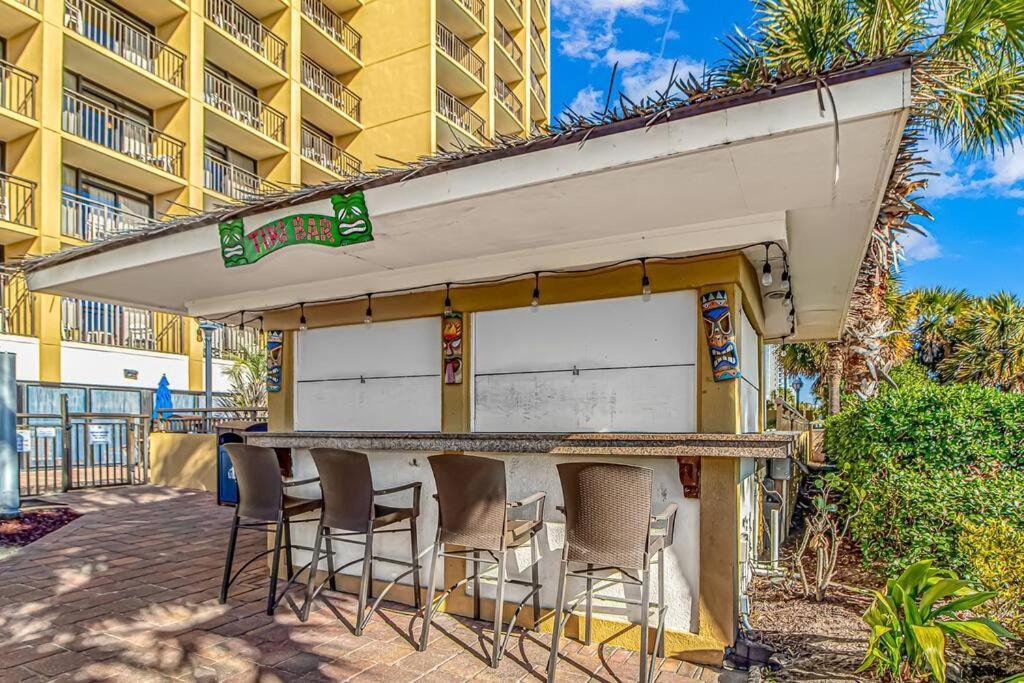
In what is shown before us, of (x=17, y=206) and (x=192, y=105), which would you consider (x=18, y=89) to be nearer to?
(x=17, y=206)

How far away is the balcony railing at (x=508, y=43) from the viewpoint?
76.9 ft

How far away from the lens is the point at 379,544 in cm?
497

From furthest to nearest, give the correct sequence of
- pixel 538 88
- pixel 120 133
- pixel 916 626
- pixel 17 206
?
A: pixel 538 88 → pixel 120 133 → pixel 17 206 → pixel 916 626

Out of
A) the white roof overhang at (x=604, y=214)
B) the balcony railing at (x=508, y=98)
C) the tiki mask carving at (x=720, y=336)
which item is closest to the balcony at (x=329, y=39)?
the balcony railing at (x=508, y=98)

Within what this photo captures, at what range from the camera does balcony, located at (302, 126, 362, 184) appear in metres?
18.3

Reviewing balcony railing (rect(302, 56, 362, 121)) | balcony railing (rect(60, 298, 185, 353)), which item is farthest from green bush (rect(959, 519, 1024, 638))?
balcony railing (rect(302, 56, 362, 121))

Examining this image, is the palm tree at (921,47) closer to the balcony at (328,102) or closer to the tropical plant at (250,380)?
the tropical plant at (250,380)

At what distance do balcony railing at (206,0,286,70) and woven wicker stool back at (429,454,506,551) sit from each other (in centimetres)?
1591

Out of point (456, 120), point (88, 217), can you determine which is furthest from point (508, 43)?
point (88, 217)

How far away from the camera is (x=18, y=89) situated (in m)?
12.5

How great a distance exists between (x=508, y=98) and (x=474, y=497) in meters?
22.7

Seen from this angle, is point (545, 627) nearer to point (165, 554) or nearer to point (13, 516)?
point (165, 554)

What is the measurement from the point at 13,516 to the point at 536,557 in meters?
6.81

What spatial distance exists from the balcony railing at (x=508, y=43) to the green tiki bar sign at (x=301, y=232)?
2148 centimetres
